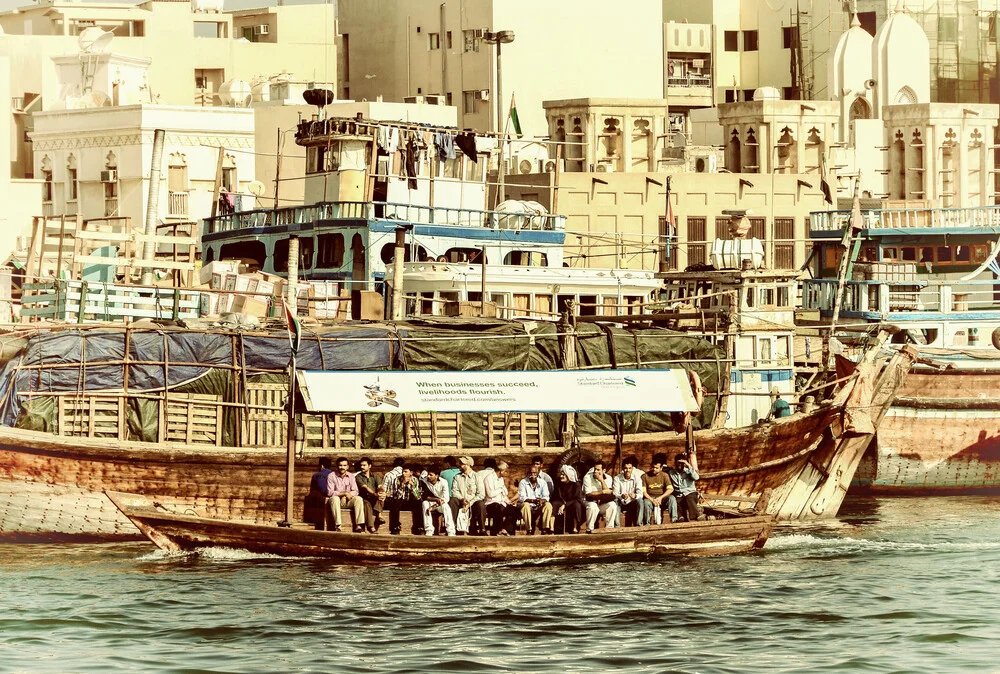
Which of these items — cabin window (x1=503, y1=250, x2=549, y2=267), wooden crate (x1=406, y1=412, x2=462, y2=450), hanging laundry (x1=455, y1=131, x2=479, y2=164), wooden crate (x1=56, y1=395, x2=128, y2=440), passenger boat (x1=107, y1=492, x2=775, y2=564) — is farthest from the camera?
hanging laundry (x1=455, y1=131, x2=479, y2=164)

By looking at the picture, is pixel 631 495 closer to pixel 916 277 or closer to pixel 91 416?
pixel 91 416

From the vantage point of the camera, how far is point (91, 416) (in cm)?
3022

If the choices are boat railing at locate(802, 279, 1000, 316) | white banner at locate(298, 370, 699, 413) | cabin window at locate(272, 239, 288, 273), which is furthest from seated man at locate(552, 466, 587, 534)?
boat railing at locate(802, 279, 1000, 316)

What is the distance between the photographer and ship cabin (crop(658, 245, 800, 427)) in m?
35.2

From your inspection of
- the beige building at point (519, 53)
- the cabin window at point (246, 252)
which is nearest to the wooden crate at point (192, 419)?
the cabin window at point (246, 252)

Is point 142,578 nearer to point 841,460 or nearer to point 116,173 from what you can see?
point 841,460

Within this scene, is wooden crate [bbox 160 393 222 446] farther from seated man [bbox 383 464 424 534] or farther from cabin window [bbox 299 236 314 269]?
cabin window [bbox 299 236 314 269]

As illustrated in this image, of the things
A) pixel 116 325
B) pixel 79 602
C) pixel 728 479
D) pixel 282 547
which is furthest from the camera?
pixel 728 479

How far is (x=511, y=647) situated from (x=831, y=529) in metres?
11.3

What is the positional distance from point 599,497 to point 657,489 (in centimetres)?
147

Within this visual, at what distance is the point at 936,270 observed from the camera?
4597cm

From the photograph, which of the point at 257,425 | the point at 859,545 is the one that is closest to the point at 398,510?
the point at 257,425

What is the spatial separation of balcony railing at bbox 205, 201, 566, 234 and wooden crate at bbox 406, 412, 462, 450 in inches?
337

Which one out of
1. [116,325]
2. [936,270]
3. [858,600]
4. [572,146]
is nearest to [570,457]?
[858,600]
